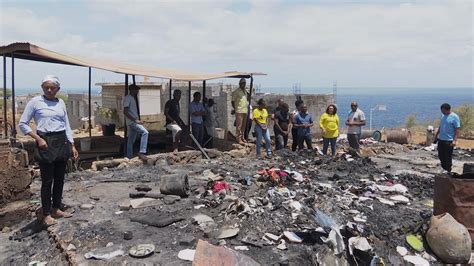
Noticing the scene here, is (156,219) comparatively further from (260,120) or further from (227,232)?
(260,120)

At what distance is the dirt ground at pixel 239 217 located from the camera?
457cm

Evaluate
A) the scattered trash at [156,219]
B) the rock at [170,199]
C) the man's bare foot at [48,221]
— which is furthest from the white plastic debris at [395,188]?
the man's bare foot at [48,221]

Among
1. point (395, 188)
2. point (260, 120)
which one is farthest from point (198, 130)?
point (395, 188)

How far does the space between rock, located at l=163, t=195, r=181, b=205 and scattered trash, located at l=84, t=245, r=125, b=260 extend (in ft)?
5.31

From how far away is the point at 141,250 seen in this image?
4.33 meters

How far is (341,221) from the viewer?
551cm

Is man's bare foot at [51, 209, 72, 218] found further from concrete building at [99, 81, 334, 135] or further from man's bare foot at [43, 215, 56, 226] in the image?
concrete building at [99, 81, 334, 135]

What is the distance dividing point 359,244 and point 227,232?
1.49 metres

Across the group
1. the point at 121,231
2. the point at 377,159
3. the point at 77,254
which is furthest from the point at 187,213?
the point at 377,159

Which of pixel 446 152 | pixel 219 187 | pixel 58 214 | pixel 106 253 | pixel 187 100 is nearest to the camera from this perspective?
pixel 106 253

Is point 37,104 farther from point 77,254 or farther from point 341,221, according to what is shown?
point 341,221

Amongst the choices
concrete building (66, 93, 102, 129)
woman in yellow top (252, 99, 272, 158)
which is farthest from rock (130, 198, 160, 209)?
concrete building (66, 93, 102, 129)

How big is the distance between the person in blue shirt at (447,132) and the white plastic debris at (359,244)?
4.85m

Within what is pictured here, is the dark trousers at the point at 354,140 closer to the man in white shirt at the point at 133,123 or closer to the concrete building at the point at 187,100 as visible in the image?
the concrete building at the point at 187,100
